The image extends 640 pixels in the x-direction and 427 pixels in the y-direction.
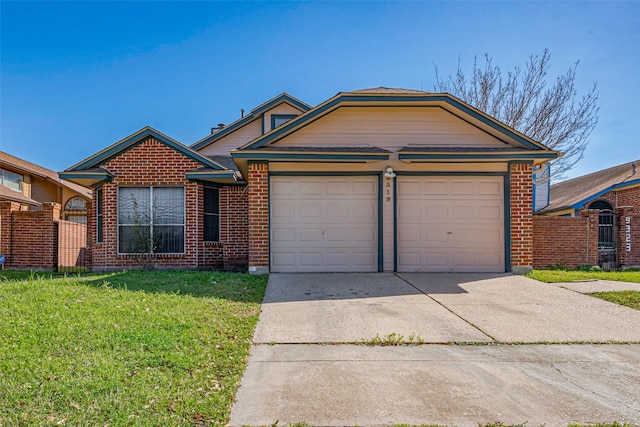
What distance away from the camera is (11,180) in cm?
2128

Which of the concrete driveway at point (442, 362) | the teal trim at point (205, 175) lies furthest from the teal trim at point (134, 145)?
the concrete driveway at point (442, 362)

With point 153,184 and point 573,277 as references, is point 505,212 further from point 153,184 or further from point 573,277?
point 153,184

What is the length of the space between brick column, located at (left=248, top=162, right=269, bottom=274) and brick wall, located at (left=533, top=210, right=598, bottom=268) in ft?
25.2

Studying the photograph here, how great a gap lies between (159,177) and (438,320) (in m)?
8.49

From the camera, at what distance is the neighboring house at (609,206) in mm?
11859

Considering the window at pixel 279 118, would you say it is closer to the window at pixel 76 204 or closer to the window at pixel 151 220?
the window at pixel 151 220

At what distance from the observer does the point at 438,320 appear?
5629mm

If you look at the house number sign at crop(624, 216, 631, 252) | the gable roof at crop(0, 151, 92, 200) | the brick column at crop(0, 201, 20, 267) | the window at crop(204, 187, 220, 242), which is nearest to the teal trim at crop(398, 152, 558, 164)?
the house number sign at crop(624, 216, 631, 252)

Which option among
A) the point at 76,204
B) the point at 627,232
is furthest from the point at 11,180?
the point at 627,232

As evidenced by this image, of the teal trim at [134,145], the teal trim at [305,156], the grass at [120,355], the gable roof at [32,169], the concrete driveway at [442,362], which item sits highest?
the gable roof at [32,169]

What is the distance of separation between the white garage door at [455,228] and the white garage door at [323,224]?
32.9 inches

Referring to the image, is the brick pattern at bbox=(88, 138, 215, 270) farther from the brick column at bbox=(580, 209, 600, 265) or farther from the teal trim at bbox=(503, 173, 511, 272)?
the brick column at bbox=(580, 209, 600, 265)

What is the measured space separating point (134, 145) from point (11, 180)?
51.7ft

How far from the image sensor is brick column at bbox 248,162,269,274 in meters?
9.44
